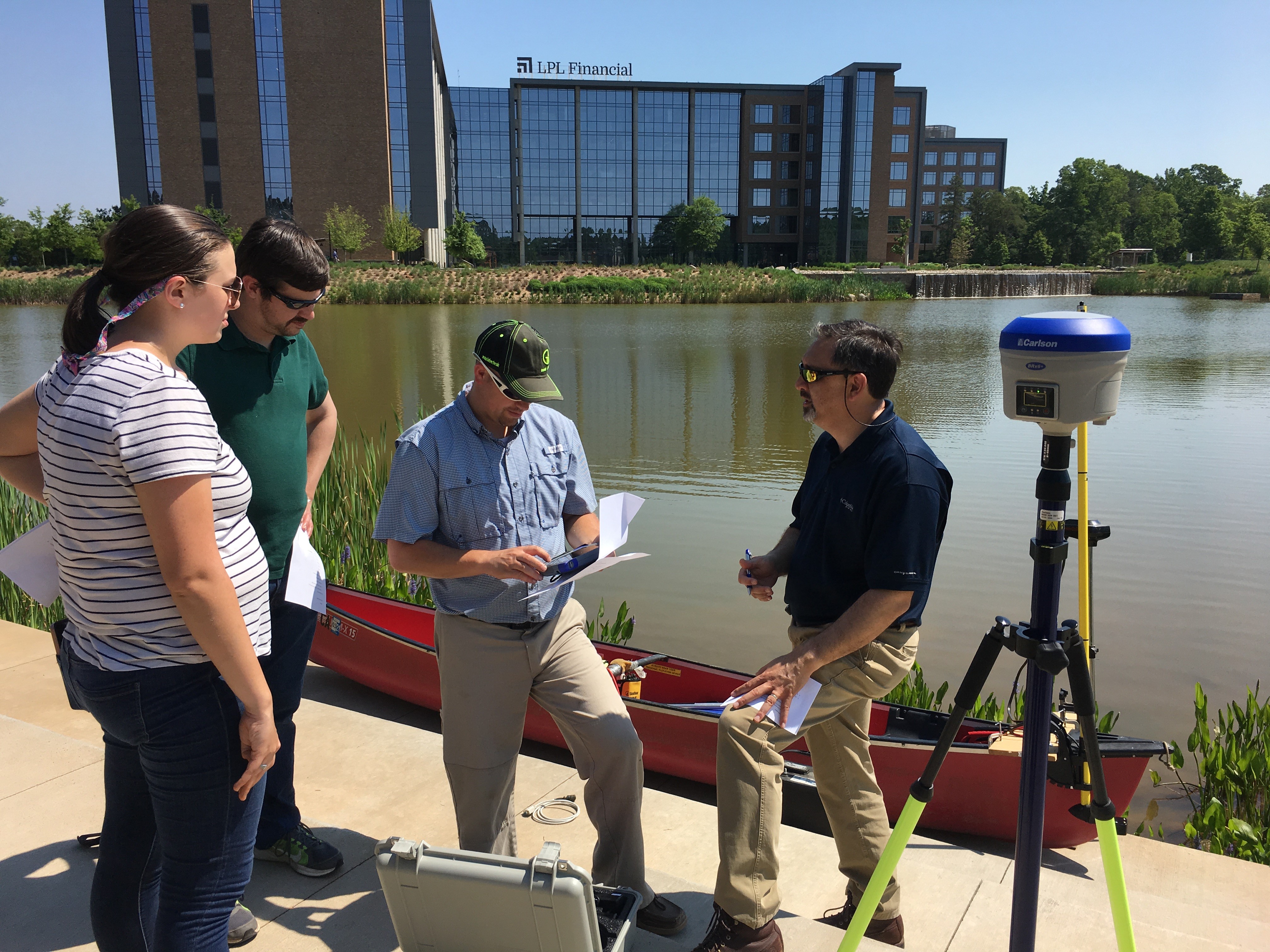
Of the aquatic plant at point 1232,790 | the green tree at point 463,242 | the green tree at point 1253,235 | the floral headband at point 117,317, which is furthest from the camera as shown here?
the green tree at point 1253,235

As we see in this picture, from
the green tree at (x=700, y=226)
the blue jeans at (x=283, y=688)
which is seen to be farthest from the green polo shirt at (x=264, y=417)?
the green tree at (x=700, y=226)

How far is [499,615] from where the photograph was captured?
2514mm

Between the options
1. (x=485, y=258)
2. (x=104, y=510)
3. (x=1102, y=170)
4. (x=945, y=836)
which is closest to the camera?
(x=104, y=510)

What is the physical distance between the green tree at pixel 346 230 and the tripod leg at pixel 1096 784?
5917 cm

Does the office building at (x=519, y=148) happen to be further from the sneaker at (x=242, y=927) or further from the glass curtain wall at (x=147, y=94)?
the sneaker at (x=242, y=927)

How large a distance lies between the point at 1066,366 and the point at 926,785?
99 cm

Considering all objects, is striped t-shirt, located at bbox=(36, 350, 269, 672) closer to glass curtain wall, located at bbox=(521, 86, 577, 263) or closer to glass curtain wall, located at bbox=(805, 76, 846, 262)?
glass curtain wall, located at bbox=(521, 86, 577, 263)

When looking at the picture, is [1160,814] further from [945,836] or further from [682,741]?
[682,741]

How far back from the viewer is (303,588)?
8.78 feet

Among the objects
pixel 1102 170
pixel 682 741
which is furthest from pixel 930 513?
pixel 1102 170

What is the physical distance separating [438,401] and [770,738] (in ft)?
47.4

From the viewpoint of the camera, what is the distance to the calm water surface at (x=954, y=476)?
6.59m

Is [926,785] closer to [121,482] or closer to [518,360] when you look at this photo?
[518,360]

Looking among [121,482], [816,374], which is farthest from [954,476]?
[121,482]
